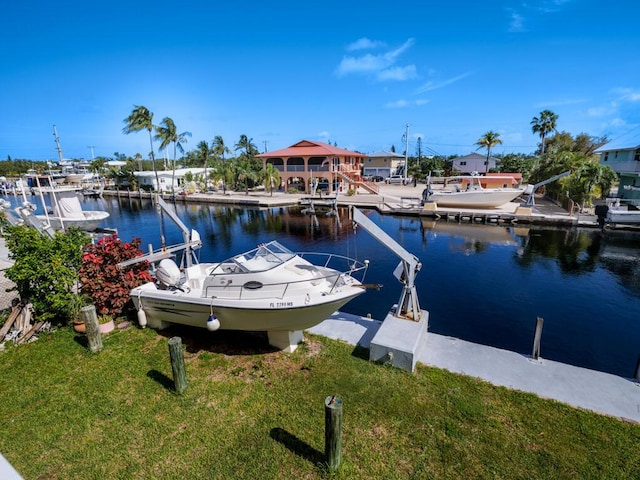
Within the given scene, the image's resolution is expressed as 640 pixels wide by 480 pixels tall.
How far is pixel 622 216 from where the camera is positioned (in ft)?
77.8

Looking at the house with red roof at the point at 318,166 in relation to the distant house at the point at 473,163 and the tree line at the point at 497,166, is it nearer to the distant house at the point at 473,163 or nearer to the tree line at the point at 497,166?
the tree line at the point at 497,166

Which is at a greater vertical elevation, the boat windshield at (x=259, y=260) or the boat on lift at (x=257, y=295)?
the boat windshield at (x=259, y=260)

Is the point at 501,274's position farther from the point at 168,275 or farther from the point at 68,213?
the point at 68,213

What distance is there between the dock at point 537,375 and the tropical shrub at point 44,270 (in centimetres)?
717

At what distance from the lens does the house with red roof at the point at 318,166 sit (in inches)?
1715

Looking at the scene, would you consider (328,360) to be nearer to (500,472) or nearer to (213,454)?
(213,454)

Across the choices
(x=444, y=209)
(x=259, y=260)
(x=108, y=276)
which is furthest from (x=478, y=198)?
(x=108, y=276)

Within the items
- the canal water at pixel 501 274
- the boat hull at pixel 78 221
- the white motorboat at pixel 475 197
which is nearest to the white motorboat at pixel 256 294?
the canal water at pixel 501 274

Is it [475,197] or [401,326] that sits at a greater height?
[401,326]

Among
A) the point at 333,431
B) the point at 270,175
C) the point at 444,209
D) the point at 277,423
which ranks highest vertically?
the point at 270,175

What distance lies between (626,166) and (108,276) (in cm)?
4205

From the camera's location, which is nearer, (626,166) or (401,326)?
(401,326)

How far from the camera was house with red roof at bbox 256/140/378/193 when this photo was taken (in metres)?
43.6

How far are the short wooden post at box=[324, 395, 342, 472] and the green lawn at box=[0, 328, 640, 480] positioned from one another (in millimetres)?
236
